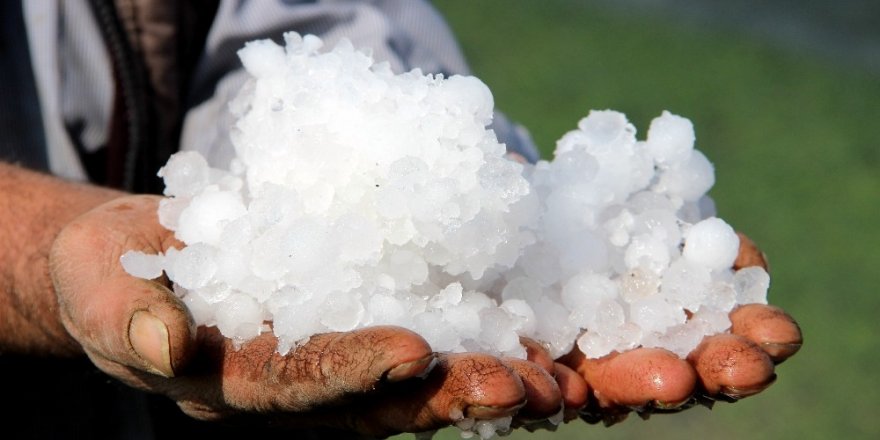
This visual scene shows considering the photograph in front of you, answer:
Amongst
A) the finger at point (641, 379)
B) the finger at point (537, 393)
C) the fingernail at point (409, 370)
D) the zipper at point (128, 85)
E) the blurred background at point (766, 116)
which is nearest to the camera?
the fingernail at point (409, 370)

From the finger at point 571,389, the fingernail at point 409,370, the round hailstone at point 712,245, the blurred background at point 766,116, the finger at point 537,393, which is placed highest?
the round hailstone at point 712,245

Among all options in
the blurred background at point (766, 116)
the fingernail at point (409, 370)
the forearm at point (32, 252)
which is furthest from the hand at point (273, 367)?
the blurred background at point (766, 116)

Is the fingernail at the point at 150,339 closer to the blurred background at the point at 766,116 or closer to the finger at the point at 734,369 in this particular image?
the finger at the point at 734,369

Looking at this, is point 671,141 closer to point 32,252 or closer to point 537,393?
point 537,393

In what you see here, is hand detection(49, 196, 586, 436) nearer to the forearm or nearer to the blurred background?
the forearm

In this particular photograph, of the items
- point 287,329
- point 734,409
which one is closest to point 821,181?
point 734,409

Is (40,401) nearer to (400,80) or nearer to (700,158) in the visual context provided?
(400,80)

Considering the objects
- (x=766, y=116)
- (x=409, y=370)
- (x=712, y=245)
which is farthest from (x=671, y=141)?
(x=766, y=116)

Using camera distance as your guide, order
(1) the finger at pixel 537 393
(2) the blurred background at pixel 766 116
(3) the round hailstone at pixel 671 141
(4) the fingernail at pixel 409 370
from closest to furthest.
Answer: (4) the fingernail at pixel 409 370 → (1) the finger at pixel 537 393 → (3) the round hailstone at pixel 671 141 → (2) the blurred background at pixel 766 116
